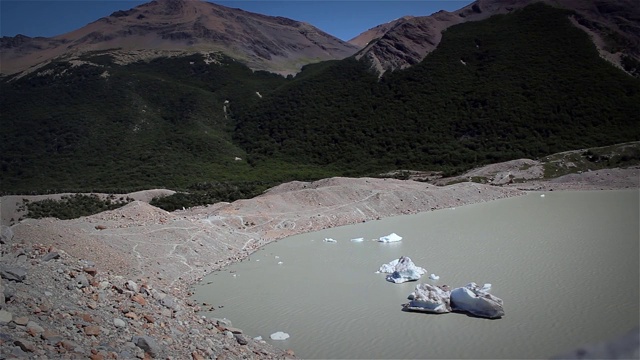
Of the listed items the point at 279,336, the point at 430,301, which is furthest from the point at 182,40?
the point at 430,301

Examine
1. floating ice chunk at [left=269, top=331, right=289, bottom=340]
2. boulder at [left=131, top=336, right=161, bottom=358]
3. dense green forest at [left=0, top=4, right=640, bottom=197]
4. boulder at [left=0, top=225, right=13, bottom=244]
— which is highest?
dense green forest at [left=0, top=4, right=640, bottom=197]

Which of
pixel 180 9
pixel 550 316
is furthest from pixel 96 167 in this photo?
pixel 180 9

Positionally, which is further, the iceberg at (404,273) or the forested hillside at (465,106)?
the forested hillside at (465,106)

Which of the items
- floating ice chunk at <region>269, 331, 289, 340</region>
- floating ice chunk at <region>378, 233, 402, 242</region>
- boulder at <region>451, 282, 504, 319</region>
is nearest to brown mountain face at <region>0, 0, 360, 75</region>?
floating ice chunk at <region>378, 233, 402, 242</region>

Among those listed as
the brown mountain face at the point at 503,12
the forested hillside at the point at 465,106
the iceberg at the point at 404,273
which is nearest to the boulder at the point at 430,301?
the iceberg at the point at 404,273

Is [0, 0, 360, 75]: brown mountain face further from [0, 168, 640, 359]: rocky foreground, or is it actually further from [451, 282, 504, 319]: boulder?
[451, 282, 504, 319]: boulder

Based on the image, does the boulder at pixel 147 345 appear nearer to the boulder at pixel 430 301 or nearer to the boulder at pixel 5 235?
Result: the boulder at pixel 430 301

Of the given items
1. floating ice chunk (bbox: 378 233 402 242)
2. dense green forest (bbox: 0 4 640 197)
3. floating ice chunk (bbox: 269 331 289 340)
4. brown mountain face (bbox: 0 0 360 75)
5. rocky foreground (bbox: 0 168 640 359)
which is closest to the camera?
rocky foreground (bbox: 0 168 640 359)
